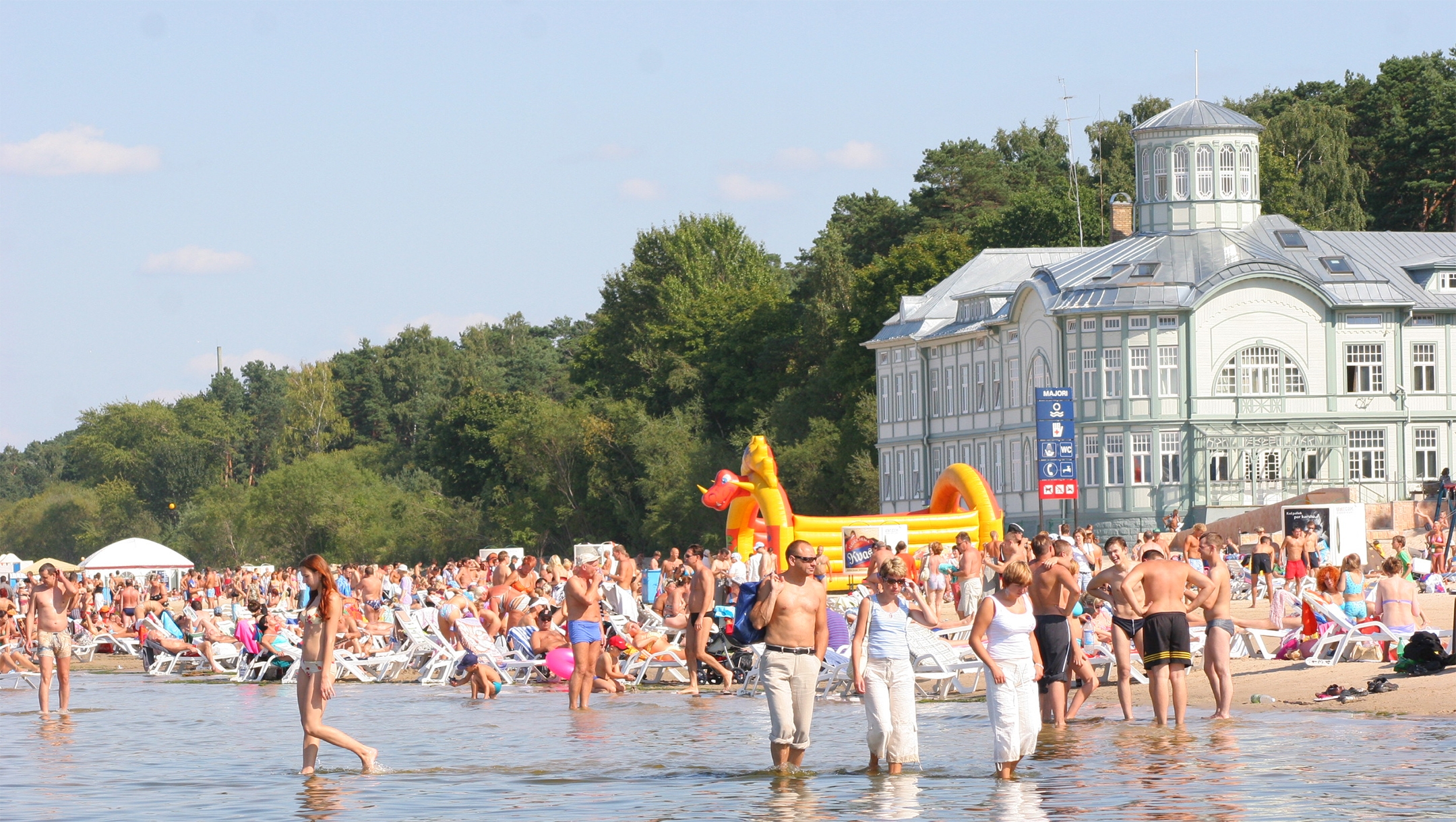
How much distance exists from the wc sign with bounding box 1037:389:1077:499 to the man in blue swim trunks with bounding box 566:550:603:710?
2110 centimetres

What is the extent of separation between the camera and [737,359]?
76000mm

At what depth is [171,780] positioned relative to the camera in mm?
13586

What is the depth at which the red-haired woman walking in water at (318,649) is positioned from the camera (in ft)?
41.1

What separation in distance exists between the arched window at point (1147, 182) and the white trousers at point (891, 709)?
46752 mm

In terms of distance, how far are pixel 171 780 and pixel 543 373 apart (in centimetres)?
9363

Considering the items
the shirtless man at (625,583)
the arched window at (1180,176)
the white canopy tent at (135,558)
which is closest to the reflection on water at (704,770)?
the shirtless man at (625,583)

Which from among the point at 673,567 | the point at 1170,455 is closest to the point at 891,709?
the point at 673,567

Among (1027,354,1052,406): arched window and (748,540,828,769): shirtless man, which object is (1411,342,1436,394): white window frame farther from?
(748,540,828,769): shirtless man

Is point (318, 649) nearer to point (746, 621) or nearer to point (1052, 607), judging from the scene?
point (746, 621)

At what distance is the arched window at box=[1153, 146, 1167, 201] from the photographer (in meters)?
57.3

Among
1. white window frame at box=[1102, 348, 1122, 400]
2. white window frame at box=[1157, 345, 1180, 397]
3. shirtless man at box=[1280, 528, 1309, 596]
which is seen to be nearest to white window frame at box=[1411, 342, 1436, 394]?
white window frame at box=[1157, 345, 1180, 397]

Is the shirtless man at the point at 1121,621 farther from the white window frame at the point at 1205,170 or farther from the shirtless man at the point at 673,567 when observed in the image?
the white window frame at the point at 1205,170

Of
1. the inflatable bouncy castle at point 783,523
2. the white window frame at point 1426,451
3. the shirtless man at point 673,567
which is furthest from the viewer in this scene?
the white window frame at point 1426,451

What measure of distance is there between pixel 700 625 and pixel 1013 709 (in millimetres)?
8463
